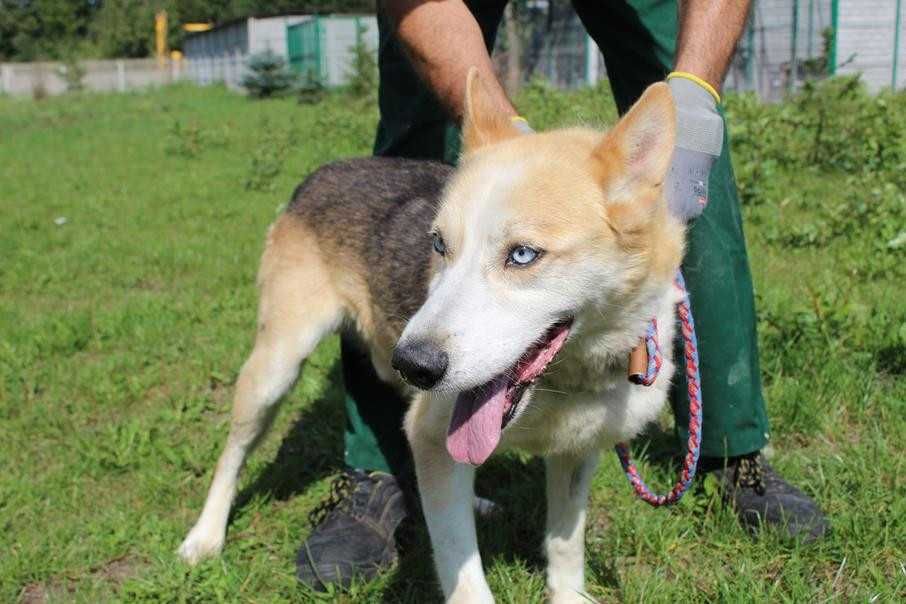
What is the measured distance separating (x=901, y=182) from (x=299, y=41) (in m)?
29.3

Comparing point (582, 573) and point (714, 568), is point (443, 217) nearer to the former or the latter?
point (582, 573)

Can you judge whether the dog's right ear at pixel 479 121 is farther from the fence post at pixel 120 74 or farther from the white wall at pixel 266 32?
the fence post at pixel 120 74

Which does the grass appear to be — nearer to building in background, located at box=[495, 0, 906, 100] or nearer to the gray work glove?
the gray work glove

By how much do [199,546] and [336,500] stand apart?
20.8 inches

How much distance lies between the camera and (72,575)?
3.17m

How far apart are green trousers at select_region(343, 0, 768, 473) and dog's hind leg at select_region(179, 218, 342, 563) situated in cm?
31

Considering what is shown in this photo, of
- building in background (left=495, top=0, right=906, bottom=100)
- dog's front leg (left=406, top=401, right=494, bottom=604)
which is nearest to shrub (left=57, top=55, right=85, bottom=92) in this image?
building in background (left=495, top=0, right=906, bottom=100)

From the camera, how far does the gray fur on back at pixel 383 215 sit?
10.2 ft

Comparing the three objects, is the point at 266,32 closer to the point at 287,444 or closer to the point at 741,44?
the point at 741,44

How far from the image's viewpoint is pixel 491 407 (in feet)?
7.15

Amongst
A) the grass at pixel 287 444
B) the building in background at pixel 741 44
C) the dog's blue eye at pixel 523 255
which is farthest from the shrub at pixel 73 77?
the dog's blue eye at pixel 523 255

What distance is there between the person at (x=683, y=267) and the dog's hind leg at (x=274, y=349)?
12.0 inches

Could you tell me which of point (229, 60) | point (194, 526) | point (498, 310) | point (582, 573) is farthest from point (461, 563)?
point (229, 60)

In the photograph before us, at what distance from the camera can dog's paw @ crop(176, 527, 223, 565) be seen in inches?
128
